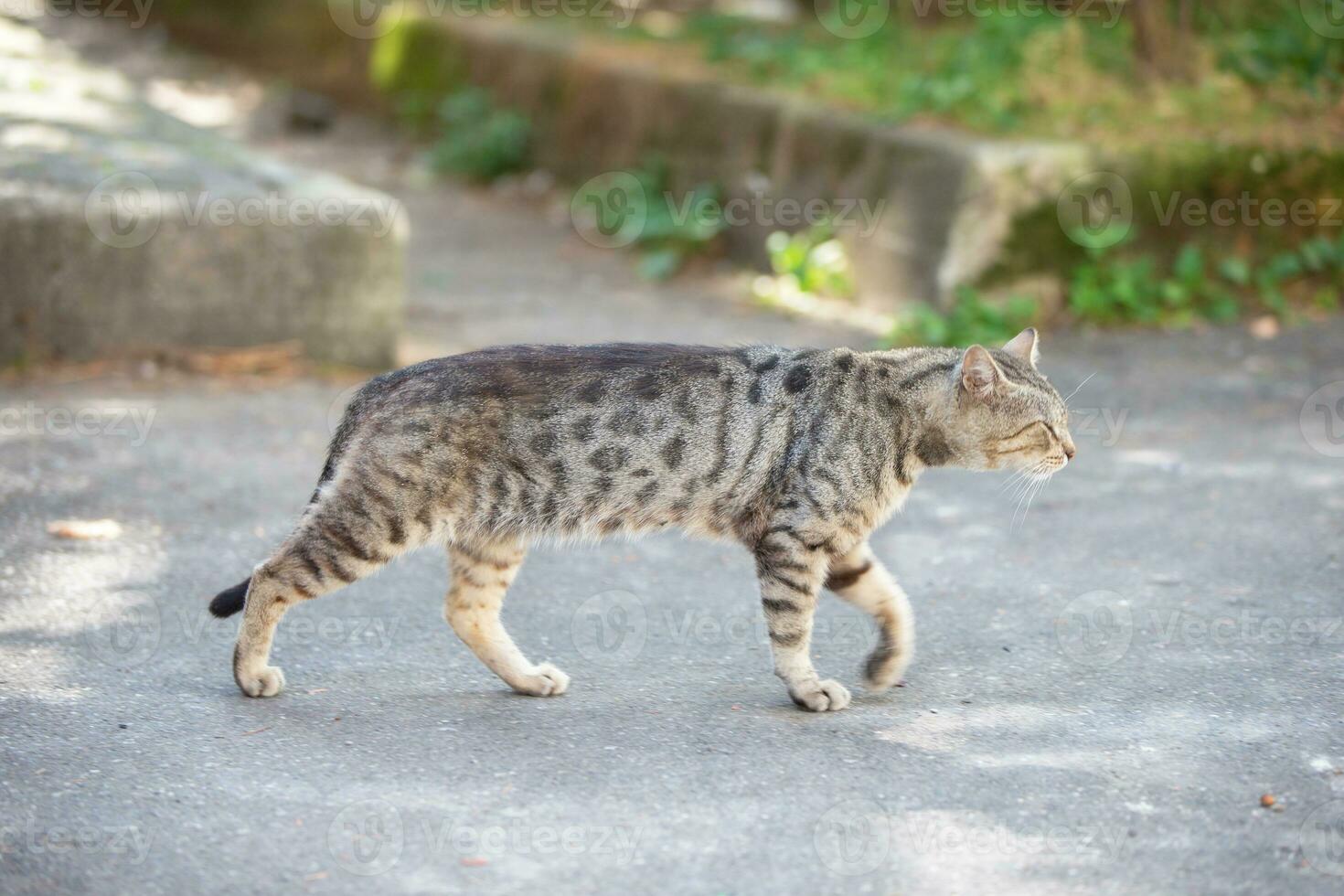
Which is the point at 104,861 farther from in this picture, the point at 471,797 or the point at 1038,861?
the point at 1038,861

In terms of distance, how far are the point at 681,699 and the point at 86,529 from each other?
269 centimetres

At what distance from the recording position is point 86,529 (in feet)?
18.7

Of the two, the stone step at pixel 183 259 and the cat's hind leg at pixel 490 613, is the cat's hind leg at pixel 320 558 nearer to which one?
the cat's hind leg at pixel 490 613

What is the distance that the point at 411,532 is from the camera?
13.9ft

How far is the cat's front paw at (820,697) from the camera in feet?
14.3

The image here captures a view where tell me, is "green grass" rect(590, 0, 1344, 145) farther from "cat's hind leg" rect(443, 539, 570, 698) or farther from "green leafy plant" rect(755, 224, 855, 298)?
"cat's hind leg" rect(443, 539, 570, 698)

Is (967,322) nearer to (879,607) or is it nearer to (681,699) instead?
(879,607)

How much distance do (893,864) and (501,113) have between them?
35.9ft

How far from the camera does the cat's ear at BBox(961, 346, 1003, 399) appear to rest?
4.45 m

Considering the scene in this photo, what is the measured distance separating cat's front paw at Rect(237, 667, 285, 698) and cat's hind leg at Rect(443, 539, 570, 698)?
0.56 meters

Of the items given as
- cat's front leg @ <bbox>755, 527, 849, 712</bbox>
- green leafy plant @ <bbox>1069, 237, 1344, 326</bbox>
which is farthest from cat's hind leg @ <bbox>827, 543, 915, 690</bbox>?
green leafy plant @ <bbox>1069, 237, 1344, 326</bbox>

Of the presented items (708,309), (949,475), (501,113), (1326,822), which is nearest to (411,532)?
(1326,822)

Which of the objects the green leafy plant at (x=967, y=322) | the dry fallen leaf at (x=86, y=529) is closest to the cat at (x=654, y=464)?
the dry fallen leaf at (x=86, y=529)

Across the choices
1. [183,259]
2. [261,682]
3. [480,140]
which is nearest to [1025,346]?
[261,682]
